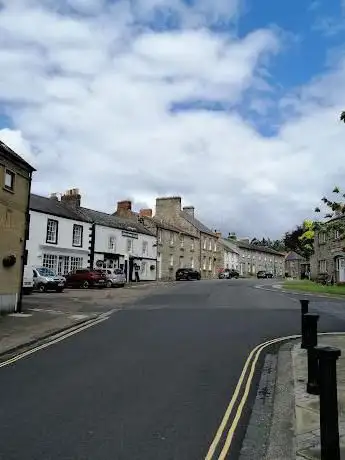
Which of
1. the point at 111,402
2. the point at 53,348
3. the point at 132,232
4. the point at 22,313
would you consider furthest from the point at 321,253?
the point at 111,402

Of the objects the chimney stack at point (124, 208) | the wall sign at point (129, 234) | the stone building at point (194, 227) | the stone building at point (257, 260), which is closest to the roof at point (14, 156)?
the wall sign at point (129, 234)

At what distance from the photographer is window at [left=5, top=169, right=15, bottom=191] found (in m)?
18.3

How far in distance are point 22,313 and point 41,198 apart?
2703 centimetres

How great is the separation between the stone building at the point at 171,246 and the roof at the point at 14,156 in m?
39.9

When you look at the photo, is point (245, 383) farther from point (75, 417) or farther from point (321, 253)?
point (321, 253)

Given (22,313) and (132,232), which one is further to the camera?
(132,232)

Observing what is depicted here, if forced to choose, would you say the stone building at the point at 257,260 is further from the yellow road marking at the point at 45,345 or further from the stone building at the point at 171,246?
the yellow road marking at the point at 45,345

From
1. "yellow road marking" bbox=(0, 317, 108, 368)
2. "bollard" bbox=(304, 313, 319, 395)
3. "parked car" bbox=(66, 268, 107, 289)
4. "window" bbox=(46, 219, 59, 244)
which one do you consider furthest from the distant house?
"bollard" bbox=(304, 313, 319, 395)

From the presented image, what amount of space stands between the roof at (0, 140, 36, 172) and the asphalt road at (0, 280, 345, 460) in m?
7.64

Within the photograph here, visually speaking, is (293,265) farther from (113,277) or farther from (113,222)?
(113,277)

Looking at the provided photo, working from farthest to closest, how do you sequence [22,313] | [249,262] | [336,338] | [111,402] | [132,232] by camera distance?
[249,262]
[132,232]
[22,313]
[336,338]
[111,402]

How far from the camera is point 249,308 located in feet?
68.9

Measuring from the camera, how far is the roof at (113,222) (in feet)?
161

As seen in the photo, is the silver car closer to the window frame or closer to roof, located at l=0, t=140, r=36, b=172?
roof, located at l=0, t=140, r=36, b=172
